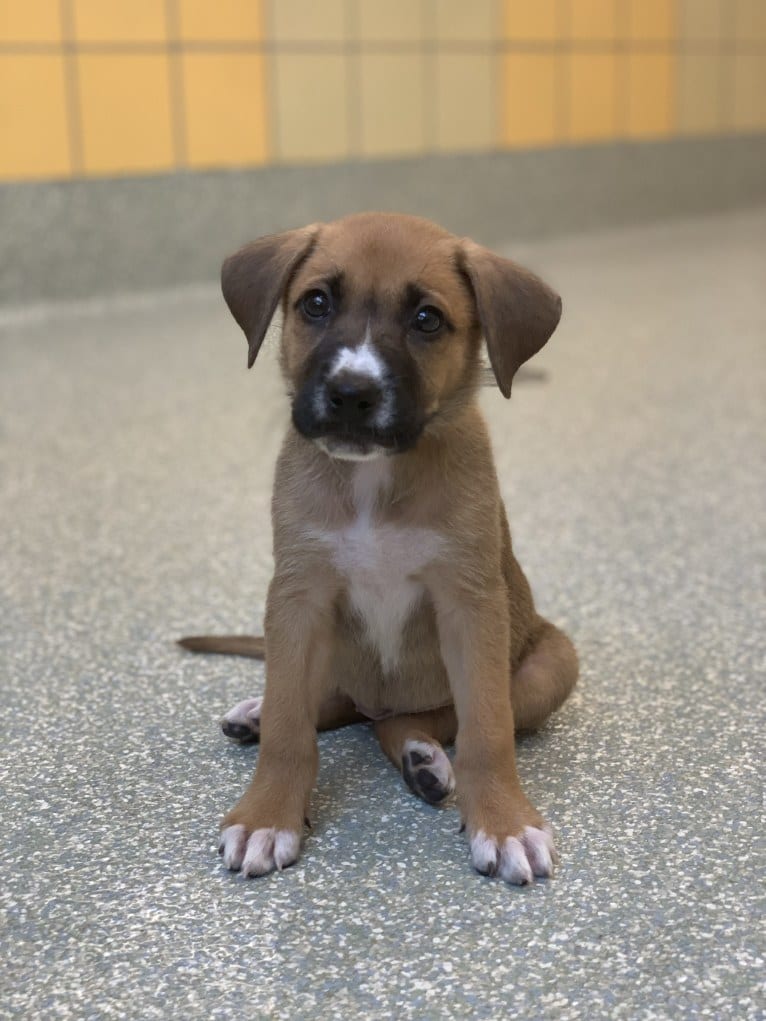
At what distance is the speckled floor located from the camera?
1284mm

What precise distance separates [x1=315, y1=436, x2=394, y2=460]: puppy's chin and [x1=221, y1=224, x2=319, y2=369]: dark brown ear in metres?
0.20

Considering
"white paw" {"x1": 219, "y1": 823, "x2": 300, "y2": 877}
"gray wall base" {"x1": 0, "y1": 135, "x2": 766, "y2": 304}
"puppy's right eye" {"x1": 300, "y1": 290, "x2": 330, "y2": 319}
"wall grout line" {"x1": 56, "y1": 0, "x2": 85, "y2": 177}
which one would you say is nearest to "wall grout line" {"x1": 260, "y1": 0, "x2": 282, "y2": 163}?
"gray wall base" {"x1": 0, "y1": 135, "x2": 766, "y2": 304}

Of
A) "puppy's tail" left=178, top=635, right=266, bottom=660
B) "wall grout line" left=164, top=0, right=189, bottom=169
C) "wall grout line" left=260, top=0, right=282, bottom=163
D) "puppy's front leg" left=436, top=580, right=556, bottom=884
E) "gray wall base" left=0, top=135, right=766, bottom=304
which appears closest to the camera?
"puppy's front leg" left=436, top=580, right=556, bottom=884

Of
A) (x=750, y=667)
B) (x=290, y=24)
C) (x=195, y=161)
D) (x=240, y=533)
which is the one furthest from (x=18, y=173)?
(x=750, y=667)

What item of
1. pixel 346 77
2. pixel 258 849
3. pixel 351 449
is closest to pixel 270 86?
pixel 346 77

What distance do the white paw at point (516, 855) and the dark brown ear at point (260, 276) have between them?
673 millimetres

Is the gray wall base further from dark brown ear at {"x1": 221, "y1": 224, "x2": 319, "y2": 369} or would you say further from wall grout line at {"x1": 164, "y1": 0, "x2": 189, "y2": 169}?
dark brown ear at {"x1": 221, "y1": 224, "x2": 319, "y2": 369}

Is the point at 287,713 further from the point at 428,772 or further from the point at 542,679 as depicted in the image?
the point at 542,679

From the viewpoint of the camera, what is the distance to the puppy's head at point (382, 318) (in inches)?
57.3

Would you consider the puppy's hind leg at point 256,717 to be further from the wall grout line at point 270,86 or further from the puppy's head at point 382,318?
the wall grout line at point 270,86

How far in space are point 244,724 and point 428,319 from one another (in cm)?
67

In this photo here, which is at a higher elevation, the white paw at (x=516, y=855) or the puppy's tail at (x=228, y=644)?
the white paw at (x=516, y=855)

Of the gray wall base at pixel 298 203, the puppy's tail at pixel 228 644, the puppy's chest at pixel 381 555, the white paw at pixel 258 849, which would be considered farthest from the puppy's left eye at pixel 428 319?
the gray wall base at pixel 298 203

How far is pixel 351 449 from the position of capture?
148cm
